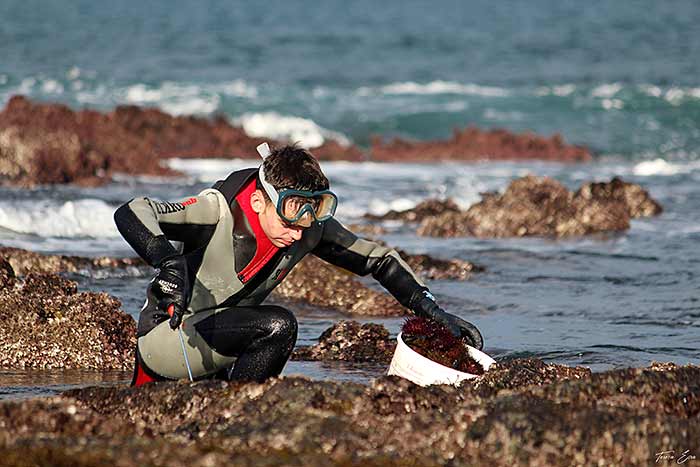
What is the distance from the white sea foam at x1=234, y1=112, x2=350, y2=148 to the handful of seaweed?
24.5 meters

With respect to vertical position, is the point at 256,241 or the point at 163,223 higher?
the point at 163,223

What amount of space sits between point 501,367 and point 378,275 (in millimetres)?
910

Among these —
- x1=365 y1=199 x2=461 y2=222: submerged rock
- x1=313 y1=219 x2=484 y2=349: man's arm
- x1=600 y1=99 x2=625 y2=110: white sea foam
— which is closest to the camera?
x1=313 y1=219 x2=484 y2=349: man's arm

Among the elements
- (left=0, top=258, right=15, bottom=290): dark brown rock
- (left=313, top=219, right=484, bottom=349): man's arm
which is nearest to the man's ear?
(left=313, top=219, right=484, bottom=349): man's arm

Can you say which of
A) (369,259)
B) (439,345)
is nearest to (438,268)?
(369,259)

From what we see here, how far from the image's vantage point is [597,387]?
4.41 m

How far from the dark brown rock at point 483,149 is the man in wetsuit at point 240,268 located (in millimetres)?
21884

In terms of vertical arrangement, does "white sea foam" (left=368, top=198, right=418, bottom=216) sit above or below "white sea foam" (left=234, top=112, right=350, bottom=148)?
above

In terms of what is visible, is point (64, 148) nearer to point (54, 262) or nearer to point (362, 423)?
point (54, 262)

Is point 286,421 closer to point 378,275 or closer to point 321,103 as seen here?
point 378,275

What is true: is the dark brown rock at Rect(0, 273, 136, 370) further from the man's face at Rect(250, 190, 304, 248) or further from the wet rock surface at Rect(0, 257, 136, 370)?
the man's face at Rect(250, 190, 304, 248)

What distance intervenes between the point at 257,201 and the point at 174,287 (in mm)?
805

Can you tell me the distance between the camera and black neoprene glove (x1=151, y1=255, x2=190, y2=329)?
472 cm

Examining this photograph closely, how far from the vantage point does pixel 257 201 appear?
5371 mm
